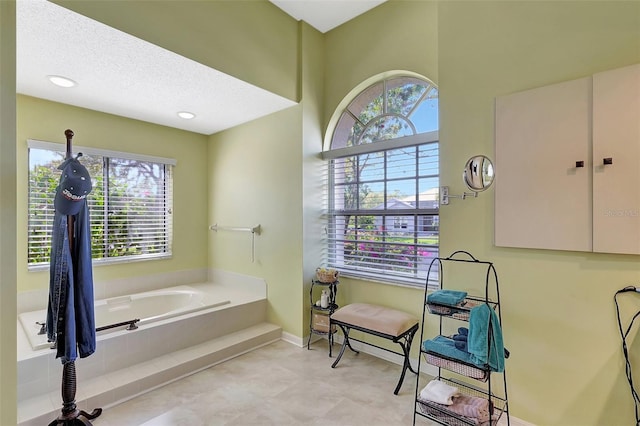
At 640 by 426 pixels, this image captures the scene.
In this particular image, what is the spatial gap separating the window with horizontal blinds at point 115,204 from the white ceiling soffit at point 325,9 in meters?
2.23

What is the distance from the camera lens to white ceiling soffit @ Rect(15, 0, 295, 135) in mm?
1779

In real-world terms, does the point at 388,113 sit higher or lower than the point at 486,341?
higher

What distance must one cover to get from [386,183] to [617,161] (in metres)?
1.58

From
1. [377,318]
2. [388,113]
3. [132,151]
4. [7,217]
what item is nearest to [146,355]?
[7,217]

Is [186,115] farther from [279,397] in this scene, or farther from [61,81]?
→ [279,397]

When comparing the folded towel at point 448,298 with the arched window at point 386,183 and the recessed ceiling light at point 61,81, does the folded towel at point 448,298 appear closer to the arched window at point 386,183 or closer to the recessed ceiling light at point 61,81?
the arched window at point 386,183

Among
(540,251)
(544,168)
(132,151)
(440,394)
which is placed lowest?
(440,394)

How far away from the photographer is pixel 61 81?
2422 mm

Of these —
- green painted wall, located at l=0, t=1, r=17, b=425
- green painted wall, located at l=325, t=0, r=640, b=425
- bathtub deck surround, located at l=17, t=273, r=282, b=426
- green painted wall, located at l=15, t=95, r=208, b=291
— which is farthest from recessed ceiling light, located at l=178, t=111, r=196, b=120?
green painted wall, located at l=325, t=0, r=640, b=425

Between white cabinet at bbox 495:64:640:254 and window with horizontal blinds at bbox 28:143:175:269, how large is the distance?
3.57 metres

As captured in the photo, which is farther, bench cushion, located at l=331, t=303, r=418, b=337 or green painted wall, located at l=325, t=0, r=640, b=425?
bench cushion, located at l=331, t=303, r=418, b=337

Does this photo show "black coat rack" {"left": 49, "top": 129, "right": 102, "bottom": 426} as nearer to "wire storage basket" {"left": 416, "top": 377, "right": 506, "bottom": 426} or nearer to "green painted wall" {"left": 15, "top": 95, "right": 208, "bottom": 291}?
"green painted wall" {"left": 15, "top": 95, "right": 208, "bottom": 291}

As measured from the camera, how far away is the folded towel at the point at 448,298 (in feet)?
5.86

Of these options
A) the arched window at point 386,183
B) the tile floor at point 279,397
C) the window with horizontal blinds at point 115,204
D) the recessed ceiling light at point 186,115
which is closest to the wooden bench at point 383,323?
the tile floor at point 279,397
